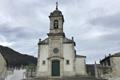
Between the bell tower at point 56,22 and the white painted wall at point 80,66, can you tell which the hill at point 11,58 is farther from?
the white painted wall at point 80,66

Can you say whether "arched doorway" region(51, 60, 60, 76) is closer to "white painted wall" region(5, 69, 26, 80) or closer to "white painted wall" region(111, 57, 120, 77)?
"white painted wall" region(5, 69, 26, 80)

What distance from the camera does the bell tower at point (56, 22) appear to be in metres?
30.0

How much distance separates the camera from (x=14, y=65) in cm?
3350

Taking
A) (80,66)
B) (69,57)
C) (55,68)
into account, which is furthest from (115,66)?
(55,68)

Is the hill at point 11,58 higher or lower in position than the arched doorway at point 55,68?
higher

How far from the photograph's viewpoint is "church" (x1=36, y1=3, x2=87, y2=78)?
2805 centimetres

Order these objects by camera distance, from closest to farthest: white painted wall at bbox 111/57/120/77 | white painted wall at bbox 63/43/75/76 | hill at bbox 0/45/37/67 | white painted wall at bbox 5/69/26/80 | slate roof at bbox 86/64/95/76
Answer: white painted wall at bbox 63/43/75/76
white painted wall at bbox 5/69/26/80
slate roof at bbox 86/64/95/76
white painted wall at bbox 111/57/120/77
hill at bbox 0/45/37/67

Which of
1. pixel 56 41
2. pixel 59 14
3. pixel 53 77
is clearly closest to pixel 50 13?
pixel 59 14

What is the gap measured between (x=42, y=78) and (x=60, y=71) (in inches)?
112

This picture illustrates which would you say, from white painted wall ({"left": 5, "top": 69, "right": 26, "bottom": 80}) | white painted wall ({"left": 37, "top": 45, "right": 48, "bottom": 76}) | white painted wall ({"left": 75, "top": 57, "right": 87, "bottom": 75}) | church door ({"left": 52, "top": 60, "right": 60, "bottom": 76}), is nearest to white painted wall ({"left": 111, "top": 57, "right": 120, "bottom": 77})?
white painted wall ({"left": 75, "top": 57, "right": 87, "bottom": 75})

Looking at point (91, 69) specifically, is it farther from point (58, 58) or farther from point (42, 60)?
point (42, 60)

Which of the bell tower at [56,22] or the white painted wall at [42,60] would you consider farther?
the bell tower at [56,22]

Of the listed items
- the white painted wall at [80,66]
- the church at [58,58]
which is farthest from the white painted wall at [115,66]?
the church at [58,58]

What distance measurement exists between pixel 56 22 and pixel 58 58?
527 cm
